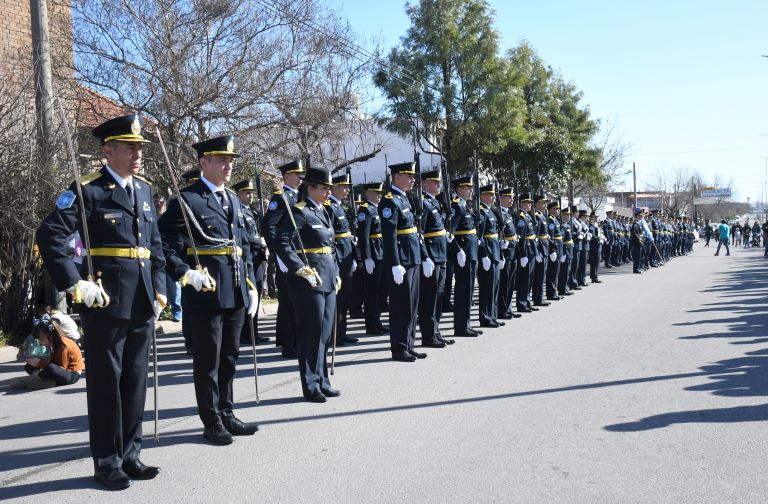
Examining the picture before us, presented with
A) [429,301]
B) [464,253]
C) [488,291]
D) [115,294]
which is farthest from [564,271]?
[115,294]

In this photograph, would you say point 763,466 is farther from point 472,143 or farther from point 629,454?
point 472,143

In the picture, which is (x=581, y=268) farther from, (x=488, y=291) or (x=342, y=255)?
(x=342, y=255)

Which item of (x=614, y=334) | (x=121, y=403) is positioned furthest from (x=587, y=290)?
(x=121, y=403)

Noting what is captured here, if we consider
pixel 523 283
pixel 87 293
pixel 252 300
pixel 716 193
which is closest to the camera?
pixel 87 293

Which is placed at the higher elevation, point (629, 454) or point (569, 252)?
point (569, 252)

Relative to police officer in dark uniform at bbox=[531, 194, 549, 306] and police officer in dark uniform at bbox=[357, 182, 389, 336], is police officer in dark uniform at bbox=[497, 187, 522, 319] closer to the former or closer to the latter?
police officer in dark uniform at bbox=[531, 194, 549, 306]

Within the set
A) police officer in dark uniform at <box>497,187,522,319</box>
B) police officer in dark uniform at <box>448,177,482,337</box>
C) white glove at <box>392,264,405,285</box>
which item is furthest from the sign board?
white glove at <box>392,264,405,285</box>

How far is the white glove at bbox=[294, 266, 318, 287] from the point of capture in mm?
6113

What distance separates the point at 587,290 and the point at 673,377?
973 cm

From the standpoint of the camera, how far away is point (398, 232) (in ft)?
27.2

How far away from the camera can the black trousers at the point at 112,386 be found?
4.38m

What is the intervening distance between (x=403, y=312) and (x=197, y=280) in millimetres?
3549

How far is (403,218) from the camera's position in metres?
8.33

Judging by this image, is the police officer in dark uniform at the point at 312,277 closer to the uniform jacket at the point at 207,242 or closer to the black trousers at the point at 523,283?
the uniform jacket at the point at 207,242
